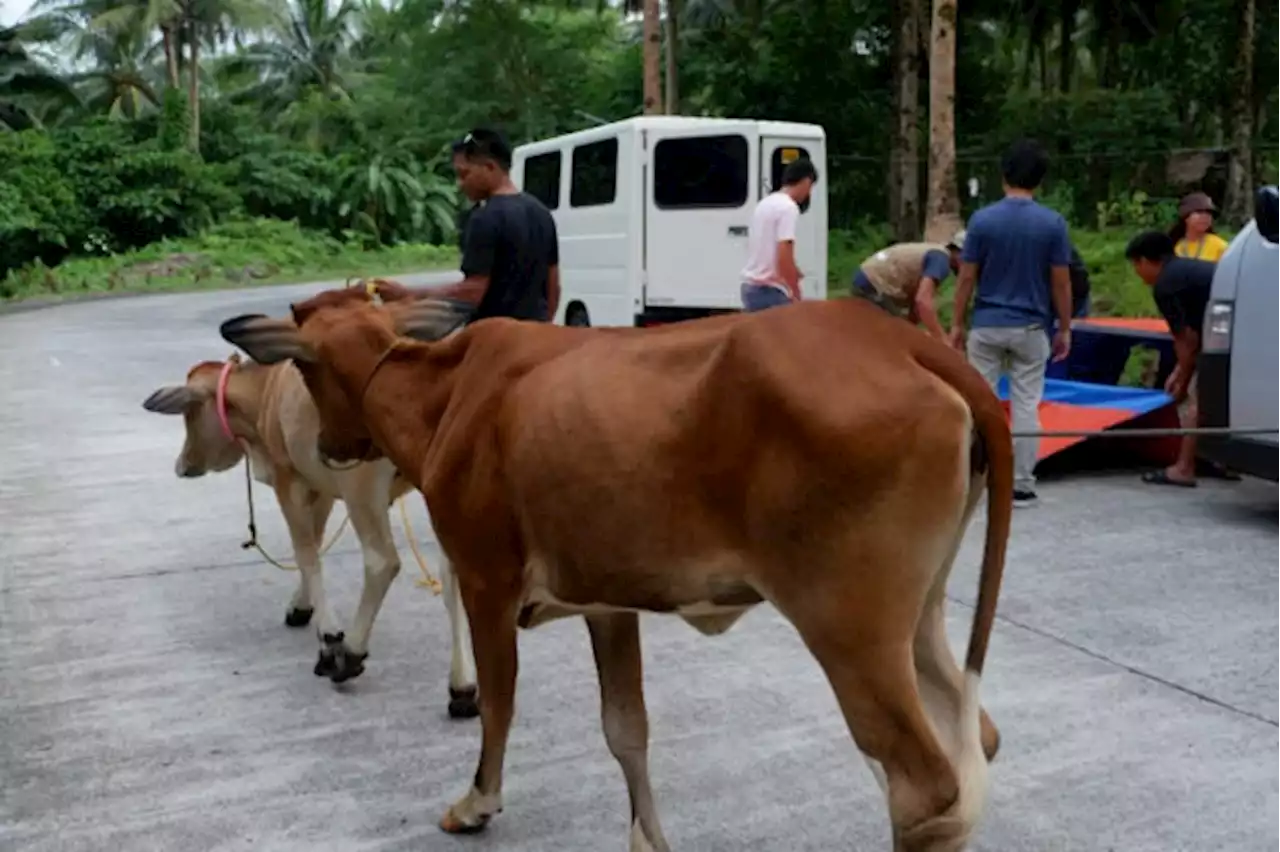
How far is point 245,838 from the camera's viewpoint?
163 inches

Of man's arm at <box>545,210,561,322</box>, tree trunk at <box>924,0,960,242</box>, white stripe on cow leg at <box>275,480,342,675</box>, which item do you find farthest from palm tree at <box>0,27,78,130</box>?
white stripe on cow leg at <box>275,480,342,675</box>

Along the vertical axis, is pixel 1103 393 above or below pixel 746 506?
below

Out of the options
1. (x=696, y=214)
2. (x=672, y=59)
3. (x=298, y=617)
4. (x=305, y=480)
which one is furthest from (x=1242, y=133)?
(x=305, y=480)

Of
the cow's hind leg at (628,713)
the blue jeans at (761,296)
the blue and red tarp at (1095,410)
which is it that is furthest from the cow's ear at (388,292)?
the blue jeans at (761,296)

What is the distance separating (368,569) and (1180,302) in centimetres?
553

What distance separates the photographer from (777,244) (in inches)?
382

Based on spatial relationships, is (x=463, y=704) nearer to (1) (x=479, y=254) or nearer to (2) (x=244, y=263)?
(1) (x=479, y=254)

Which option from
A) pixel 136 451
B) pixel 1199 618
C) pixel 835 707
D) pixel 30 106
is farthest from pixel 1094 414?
pixel 30 106

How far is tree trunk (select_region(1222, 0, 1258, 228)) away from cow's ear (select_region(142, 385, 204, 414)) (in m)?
17.0

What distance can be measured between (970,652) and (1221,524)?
16.5 ft

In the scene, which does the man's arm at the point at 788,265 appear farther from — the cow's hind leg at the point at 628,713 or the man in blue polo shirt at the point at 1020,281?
the cow's hind leg at the point at 628,713

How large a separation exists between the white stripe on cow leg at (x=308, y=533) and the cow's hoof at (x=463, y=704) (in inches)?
30.0

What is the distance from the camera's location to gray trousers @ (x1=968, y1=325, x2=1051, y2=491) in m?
7.94

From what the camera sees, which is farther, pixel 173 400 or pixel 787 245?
pixel 787 245
